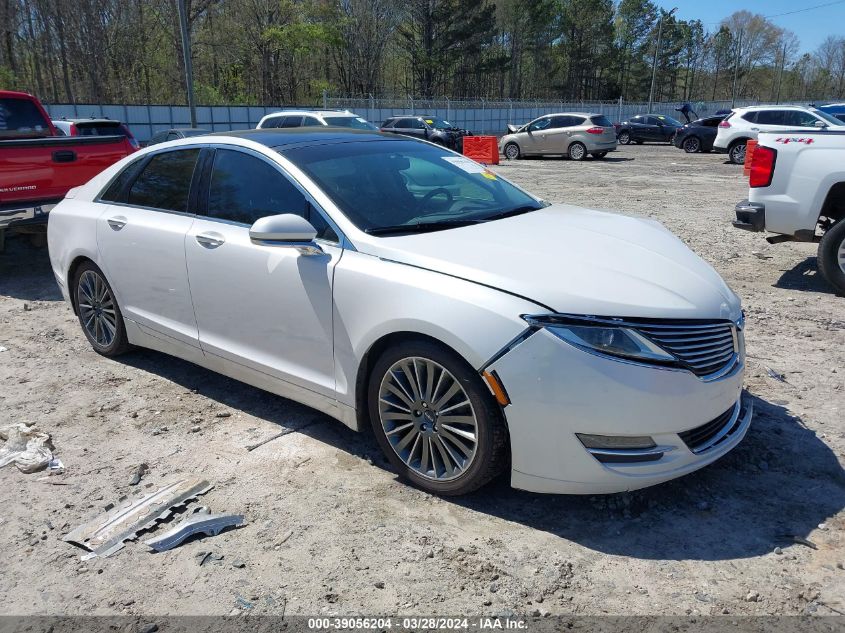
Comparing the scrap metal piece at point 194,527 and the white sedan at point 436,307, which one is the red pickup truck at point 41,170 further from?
the scrap metal piece at point 194,527

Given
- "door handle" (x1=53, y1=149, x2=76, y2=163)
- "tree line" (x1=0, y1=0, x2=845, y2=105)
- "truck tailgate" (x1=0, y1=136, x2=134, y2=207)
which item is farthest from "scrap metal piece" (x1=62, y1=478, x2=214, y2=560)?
"tree line" (x1=0, y1=0, x2=845, y2=105)

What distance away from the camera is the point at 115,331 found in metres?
5.01

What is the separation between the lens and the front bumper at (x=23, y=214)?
23.3ft

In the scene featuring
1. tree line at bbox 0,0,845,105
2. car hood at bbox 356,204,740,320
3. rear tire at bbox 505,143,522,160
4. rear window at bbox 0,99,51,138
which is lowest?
rear tire at bbox 505,143,522,160

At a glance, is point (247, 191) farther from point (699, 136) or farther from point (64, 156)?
point (699, 136)

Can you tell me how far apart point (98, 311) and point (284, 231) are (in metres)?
2.53

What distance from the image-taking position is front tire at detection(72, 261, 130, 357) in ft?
16.3

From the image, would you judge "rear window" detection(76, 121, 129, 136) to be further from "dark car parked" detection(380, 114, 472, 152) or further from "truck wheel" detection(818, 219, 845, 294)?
"truck wheel" detection(818, 219, 845, 294)

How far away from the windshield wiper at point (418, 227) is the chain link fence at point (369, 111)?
26.3m

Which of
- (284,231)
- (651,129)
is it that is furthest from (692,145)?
(284,231)

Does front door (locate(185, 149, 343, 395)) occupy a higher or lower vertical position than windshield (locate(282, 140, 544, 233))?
lower

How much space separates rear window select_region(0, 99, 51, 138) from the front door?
6792 mm

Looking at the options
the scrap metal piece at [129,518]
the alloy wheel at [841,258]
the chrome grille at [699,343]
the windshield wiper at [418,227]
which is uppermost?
the windshield wiper at [418,227]

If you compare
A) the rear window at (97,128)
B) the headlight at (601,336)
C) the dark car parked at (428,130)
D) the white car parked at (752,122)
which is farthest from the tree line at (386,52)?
the headlight at (601,336)
